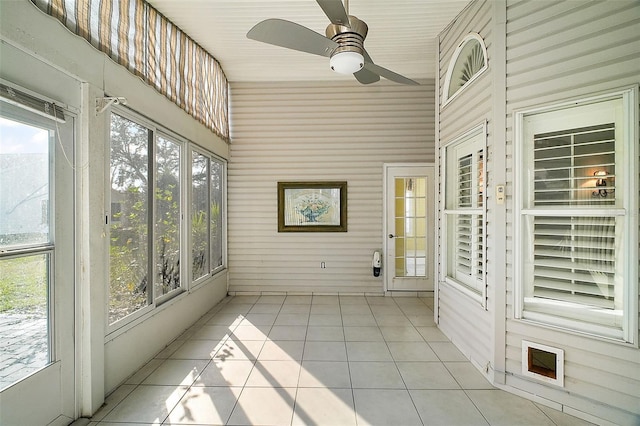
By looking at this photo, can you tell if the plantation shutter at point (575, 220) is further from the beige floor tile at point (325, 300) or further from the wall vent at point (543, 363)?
the beige floor tile at point (325, 300)

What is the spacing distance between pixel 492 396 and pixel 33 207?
11.3ft

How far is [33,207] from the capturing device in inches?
70.1

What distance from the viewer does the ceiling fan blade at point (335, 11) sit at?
1.97 metres

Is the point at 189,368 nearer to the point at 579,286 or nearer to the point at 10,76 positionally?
the point at 10,76

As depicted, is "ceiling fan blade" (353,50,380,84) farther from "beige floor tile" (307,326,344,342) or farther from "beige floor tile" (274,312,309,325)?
"beige floor tile" (274,312,309,325)

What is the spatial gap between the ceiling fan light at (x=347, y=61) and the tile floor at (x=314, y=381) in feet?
8.30

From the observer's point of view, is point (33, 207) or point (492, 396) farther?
point (492, 396)

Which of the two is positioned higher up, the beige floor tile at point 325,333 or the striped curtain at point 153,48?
the striped curtain at point 153,48

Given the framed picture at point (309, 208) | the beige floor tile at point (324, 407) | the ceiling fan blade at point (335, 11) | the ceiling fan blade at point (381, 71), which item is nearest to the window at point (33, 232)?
the beige floor tile at point (324, 407)

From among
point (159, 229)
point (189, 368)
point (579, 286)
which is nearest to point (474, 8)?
point (579, 286)

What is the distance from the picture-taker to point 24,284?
1711mm

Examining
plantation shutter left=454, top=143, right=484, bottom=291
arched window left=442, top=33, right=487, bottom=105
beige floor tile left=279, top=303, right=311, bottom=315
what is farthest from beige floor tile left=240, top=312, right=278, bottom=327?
arched window left=442, top=33, right=487, bottom=105

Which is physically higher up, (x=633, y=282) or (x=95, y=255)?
(x=95, y=255)

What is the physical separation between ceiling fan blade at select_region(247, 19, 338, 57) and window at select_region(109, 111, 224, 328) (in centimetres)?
137
